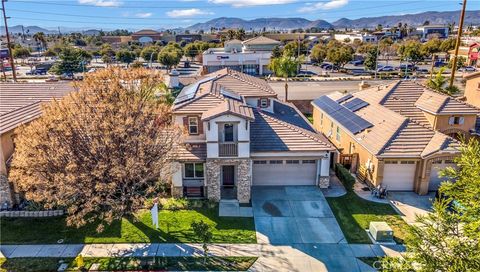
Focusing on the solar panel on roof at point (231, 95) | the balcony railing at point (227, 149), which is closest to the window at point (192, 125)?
the balcony railing at point (227, 149)

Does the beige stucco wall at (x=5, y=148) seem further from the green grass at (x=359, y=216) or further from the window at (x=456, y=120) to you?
the window at (x=456, y=120)

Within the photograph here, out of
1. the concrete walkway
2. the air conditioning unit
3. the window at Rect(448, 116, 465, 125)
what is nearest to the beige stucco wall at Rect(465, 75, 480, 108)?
the window at Rect(448, 116, 465, 125)

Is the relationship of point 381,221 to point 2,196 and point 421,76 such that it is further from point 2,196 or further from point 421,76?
point 421,76

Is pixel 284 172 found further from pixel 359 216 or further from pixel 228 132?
pixel 359 216

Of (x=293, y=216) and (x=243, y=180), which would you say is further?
(x=243, y=180)

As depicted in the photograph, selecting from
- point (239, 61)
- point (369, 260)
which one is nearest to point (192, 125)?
point (369, 260)

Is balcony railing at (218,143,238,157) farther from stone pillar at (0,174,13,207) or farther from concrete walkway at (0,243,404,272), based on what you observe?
stone pillar at (0,174,13,207)

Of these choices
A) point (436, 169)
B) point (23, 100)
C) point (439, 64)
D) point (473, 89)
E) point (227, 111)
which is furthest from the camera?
point (439, 64)
